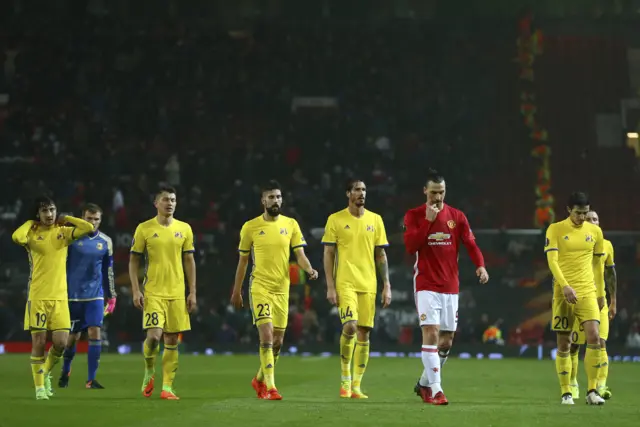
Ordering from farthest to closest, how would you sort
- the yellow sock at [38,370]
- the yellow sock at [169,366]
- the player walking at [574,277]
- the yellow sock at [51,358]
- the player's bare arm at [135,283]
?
the yellow sock at [51,358] < the yellow sock at [169,366] < the player's bare arm at [135,283] < the yellow sock at [38,370] < the player walking at [574,277]

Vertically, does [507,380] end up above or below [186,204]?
below

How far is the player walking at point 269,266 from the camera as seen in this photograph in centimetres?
1442

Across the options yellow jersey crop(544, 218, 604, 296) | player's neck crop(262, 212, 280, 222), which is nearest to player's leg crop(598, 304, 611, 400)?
yellow jersey crop(544, 218, 604, 296)

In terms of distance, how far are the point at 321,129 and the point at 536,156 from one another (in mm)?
6682

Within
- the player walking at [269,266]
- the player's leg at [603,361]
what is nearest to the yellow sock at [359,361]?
the player walking at [269,266]

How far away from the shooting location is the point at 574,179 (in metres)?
36.3

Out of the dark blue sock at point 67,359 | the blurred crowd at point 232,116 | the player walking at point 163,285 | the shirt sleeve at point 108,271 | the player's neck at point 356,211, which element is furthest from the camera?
the blurred crowd at point 232,116

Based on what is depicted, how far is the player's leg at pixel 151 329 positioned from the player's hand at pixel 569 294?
4.84 m

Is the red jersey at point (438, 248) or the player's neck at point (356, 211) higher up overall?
the player's neck at point (356, 211)

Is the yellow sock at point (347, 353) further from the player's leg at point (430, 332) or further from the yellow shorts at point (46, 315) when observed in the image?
the yellow shorts at point (46, 315)

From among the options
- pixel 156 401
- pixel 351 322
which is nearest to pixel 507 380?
pixel 351 322

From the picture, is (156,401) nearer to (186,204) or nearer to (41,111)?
(186,204)

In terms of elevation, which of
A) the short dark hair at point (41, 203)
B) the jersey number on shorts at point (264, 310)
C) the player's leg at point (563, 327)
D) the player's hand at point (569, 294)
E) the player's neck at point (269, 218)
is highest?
the short dark hair at point (41, 203)

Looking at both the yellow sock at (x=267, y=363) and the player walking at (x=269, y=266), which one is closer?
the yellow sock at (x=267, y=363)
